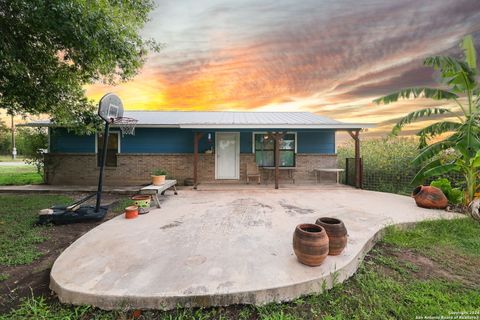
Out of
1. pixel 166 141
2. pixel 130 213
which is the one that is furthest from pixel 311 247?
pixel 166 141

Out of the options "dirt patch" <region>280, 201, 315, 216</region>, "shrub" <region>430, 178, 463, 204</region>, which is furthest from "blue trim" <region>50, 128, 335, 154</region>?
"shrub" <region>430, 178, 463, 204</region>

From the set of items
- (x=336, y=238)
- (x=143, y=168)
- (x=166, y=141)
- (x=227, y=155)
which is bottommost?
(x=336, y=238)

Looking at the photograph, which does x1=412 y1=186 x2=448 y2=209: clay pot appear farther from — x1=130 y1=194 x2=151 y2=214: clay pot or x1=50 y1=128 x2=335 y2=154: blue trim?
x1=130 y1=194 x2=151 y2=214: clay pot

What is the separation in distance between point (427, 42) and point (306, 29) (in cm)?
447

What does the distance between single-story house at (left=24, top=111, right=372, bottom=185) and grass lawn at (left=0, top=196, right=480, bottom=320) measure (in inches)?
218

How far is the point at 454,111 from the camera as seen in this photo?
18.3ft

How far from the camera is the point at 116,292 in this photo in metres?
2.03

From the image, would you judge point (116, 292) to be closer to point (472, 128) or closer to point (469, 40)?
point (472, 128)

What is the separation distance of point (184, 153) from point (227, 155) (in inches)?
80.8

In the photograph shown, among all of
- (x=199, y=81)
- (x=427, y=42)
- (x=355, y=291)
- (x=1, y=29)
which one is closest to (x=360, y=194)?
(x=355, y=291)

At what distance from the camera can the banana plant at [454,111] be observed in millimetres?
4828

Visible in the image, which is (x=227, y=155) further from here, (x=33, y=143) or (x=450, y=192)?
(x=33, y=143)

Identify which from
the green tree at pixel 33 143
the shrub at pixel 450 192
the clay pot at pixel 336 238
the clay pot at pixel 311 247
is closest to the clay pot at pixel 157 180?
the clay pot at pixel 311 247

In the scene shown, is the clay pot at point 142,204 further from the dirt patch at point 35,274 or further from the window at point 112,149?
the window at point 112,149
